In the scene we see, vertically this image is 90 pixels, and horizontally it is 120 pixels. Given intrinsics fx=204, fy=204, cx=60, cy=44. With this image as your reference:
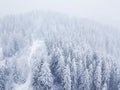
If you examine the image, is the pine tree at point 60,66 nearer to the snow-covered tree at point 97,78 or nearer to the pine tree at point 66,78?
the pine tree at point 66,78

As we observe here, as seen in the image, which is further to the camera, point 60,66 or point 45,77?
point 60,66

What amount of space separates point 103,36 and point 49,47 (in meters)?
60.9

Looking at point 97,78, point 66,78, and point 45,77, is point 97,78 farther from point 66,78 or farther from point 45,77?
point 45,77

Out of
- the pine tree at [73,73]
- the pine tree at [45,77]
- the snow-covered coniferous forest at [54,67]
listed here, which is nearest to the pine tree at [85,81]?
the snow-covered coniferous forest at [54,67]

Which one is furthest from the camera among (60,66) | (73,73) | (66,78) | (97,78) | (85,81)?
(97,78)

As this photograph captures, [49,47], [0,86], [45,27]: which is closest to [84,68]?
[49,47]

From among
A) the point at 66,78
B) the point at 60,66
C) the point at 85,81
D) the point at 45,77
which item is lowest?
the point at 85,81

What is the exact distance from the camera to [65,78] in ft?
216

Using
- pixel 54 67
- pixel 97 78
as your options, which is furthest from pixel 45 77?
pixel 97 78

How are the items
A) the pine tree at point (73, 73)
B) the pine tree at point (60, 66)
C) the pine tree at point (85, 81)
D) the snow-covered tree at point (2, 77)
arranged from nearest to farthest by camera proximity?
the snow-covered tree at point (2, 77) → the pine tree at point (60, 66) → the pine tree at point (85, 81) → the pine tree at point (73, 73)

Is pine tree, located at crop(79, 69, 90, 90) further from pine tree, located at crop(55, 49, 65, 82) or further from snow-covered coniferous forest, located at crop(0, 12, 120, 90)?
pine tree, located at crop(55, 49, 65, 82)

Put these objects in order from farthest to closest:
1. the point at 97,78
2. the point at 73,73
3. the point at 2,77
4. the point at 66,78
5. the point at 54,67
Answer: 1. the point at 54,67
2. the point at 97,78
3. the point at 73,73
4. the point at 66,78
5. the point at 2,77

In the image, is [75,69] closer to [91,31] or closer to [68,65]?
[68,65]

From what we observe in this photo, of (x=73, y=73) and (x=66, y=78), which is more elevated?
(x=73, y=73)
